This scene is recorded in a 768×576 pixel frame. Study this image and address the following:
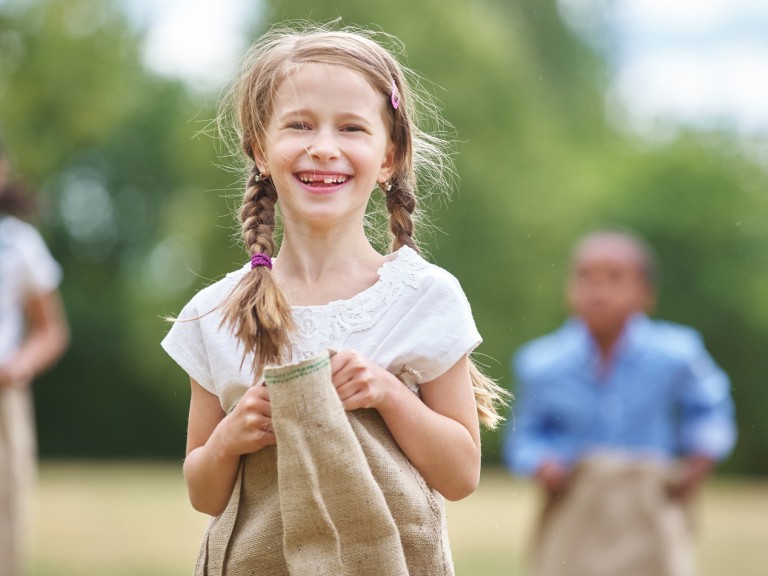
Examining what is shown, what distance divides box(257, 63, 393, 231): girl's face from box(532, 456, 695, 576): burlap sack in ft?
11.5

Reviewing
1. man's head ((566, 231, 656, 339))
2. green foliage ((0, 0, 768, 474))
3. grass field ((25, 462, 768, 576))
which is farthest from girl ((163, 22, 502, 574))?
green foliage ((0, 0, 768, 474))

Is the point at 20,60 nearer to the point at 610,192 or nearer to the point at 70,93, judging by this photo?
the point at 70,93

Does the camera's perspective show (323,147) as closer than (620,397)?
Yes

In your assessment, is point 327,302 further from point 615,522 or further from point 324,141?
point 615,522

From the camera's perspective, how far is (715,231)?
59.0 ft

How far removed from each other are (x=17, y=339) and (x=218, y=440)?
399 cm

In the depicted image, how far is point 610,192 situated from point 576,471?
14727mm

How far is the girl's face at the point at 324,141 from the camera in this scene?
224cm

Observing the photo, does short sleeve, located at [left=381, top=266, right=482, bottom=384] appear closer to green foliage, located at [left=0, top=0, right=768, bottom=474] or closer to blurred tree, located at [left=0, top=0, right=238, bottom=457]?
green foliage, located at [left=0, top=0, right=768, bottom=474]

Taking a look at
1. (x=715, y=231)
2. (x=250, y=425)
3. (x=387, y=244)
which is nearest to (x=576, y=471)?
(x=387, y=244)

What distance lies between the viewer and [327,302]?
228 cm

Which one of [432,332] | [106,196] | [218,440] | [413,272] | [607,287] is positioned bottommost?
[218,440]

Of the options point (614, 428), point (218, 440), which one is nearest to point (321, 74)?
point (218, 440)

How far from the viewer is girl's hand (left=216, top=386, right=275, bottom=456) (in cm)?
214
